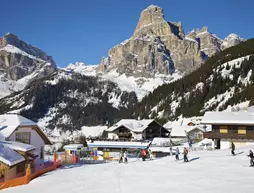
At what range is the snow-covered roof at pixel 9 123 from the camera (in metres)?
36.3

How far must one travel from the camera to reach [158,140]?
3479 inches

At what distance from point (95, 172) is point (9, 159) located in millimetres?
7350

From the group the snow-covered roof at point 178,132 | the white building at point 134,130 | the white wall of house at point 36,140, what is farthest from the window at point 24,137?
the snow-covered roof at point 178,132

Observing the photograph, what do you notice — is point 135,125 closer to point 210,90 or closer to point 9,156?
point 210,90

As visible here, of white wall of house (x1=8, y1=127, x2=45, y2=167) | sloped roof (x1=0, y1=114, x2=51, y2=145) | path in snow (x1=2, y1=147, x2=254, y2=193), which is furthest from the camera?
white wall of house (x1=8, y1=127, x2=45, y2=167)

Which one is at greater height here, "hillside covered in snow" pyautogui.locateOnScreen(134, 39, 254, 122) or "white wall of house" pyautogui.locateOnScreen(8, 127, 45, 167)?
"hillside covered in snow" pyautogui.locateOnScreen(134, 39, 254, 122)

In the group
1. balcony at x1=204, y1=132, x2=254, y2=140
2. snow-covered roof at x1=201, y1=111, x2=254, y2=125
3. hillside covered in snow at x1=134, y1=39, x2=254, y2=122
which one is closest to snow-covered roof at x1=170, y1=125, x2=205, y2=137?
hillside covered in snow at x1=134, y1=39, x2=254, y2=122

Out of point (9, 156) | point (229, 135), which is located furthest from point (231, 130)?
point (9, 156)

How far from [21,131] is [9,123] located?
5.03 feet

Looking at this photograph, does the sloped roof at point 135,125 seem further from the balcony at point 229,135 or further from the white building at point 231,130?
the balcony at point 229,135

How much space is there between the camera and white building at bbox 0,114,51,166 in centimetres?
3662

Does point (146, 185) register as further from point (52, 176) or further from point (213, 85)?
point (213, 85)

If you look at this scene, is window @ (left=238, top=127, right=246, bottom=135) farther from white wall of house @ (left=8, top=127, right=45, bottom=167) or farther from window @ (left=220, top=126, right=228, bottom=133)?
white wall of house @ (left=8, top=127, right=45, bottom=167)

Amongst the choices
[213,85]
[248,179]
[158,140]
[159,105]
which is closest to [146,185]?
[248,179]
